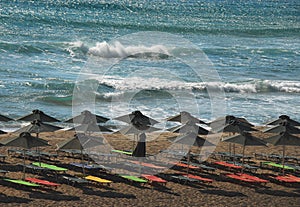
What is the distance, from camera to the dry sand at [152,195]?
18328mm

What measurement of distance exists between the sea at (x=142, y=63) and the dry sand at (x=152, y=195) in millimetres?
11639

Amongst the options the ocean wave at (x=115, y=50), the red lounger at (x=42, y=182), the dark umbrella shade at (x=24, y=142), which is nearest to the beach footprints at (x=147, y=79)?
the ocean wave at (x=115, y=50)

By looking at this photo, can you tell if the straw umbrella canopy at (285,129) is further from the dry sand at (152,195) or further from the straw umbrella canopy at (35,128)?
the straw umbrella canopy at (35,128)

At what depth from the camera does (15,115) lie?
31703 mm

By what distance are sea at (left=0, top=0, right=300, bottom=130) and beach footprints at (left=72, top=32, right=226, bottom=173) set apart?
0.06 m

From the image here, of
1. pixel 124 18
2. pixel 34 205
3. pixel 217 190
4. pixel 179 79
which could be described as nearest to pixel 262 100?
pixel 179 79

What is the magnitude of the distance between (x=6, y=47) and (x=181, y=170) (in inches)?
1309

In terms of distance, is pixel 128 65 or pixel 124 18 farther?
pixel 124 18

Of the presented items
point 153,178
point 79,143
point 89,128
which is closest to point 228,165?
point 153,178

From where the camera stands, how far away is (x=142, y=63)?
172 feet

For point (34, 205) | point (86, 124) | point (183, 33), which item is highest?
point (183, 33)

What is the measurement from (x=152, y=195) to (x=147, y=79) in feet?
83.3

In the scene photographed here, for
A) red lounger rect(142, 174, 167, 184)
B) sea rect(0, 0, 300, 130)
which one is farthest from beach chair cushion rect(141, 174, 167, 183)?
sea rect(0, 0, 300, 130)

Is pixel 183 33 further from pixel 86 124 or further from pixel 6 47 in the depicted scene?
pixel 86 124
